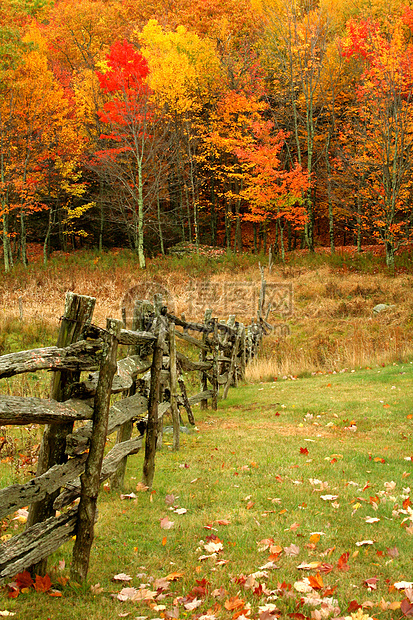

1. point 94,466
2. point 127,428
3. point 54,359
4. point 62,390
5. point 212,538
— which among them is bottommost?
point 212,538

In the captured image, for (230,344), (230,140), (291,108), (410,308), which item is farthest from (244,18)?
(230,344)

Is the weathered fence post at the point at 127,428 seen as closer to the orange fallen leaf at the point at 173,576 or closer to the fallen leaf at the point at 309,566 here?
the orange fallen leaf at the point at 173,576

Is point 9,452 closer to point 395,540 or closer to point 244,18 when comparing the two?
point 395,540

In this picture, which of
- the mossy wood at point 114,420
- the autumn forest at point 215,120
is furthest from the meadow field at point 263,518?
the autumn forest at point 215,120

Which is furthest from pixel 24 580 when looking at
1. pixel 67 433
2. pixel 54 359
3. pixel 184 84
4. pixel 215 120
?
pixel 184 84

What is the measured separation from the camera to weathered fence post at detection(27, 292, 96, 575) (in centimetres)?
351

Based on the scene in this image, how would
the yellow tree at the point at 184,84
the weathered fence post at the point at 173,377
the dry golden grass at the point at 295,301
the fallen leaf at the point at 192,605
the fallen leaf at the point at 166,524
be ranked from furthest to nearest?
the yellow tree at the point at 184,84, the dry golden grass at the point at 295,301, the weathered fence post at the point at 173,377, the fallen leaf at the point at 166,524, the fallen leaf at the point at 192,605

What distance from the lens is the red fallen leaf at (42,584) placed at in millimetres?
3314

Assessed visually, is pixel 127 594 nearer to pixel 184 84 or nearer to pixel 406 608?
pixel 406 608

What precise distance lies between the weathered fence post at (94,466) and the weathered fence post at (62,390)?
0.20 m

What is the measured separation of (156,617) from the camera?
3.10m

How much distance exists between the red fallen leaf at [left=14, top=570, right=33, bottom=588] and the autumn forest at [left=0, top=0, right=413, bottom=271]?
78.4 feet

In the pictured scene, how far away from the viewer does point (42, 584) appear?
10.9 feet

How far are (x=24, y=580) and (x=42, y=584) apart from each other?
13 cm
